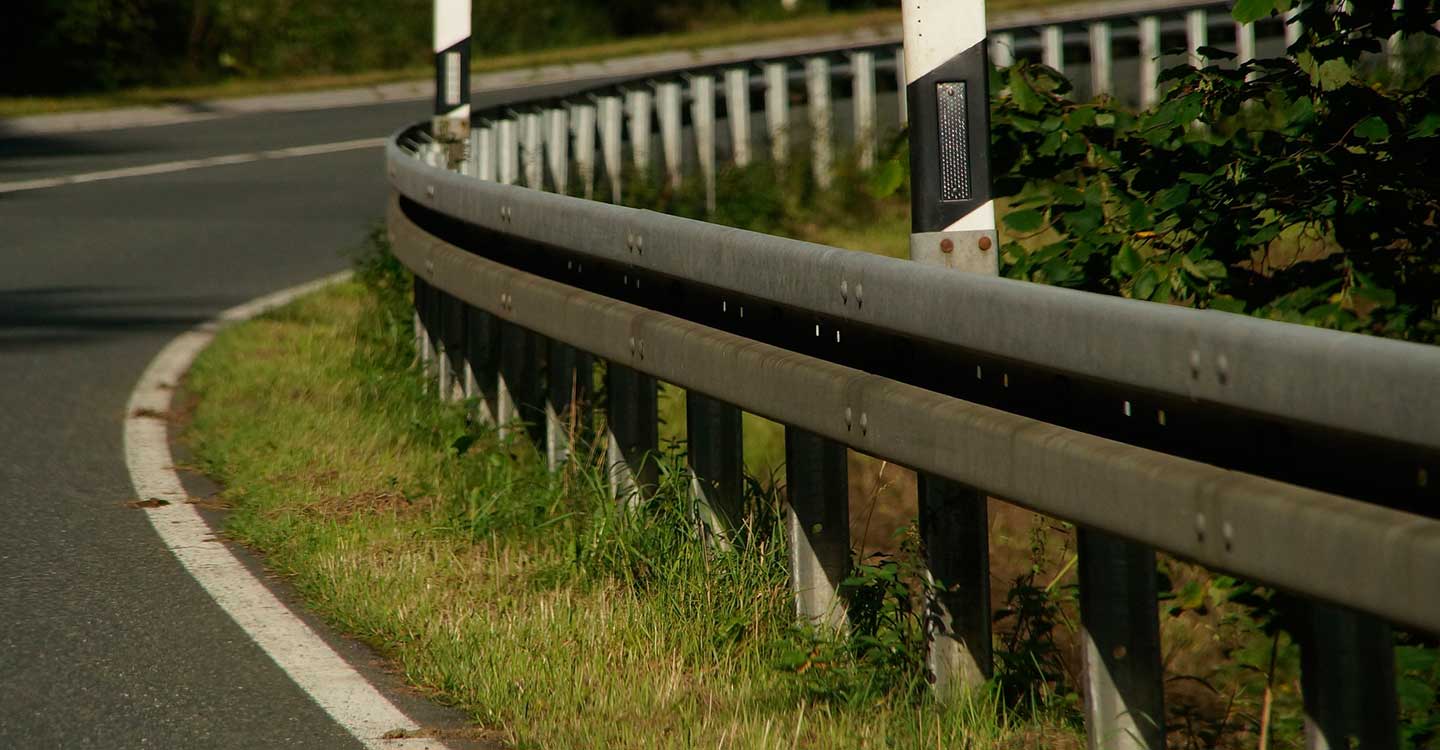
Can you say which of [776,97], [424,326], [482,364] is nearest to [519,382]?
[482,364]

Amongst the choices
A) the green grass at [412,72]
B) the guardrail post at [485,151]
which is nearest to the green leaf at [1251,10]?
the guardrail post at [485,151]

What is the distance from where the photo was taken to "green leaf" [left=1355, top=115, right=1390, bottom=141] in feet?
15.6

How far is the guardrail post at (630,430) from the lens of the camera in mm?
5680

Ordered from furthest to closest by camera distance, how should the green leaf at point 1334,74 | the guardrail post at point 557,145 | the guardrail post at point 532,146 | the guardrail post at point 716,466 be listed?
1. the guardrail post at point 557,145
2. the guardrail post at point 532,146
3. the guardrail post at point 716,466
4. the green leaf at point 1334,74

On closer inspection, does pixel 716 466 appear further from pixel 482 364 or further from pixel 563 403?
pixel 482 364

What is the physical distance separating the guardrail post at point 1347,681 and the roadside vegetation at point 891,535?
18.8 inches

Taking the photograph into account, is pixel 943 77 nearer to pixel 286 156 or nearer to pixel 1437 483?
pixel 1437 483

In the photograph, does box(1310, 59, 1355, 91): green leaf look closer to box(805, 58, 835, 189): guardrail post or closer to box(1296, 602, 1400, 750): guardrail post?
box(1296, 602, 1400, 750): guardrail post

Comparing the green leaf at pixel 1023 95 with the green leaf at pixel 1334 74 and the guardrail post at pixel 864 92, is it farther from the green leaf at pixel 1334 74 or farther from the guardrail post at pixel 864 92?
the guardrail post at pixel 864 92

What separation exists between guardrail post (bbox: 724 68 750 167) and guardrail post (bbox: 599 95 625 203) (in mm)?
1553

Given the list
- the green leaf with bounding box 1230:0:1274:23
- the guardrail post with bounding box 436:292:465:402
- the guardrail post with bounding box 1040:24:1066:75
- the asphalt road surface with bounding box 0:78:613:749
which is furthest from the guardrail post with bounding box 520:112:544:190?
the guardrail post with bounding box 1040:24:1066:75

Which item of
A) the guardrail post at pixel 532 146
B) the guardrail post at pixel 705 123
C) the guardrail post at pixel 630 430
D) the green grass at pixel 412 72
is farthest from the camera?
the green grass at pixel 412 72

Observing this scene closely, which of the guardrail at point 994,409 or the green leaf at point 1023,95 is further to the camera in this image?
the green leaf at point 1023,95

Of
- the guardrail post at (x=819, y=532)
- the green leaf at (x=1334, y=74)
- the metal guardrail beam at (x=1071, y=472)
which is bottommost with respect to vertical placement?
the guardrail post at (x=819, y=532)
